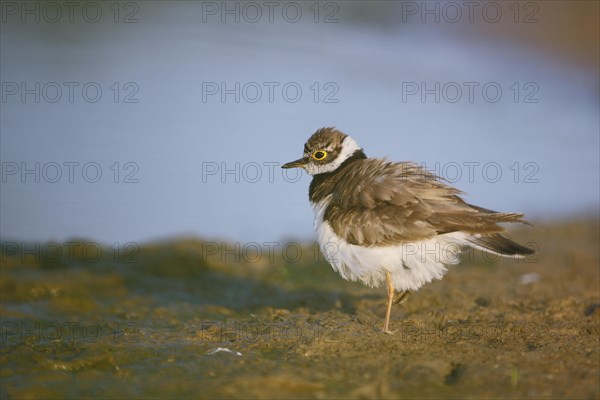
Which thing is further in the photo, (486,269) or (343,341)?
(486,269)

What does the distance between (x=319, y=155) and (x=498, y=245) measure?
2.03 m

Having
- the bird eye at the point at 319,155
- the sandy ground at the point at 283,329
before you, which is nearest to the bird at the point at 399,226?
the sandy ground at the point at 283,329

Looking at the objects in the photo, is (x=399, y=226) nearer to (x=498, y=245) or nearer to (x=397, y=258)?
(x=397, y=258)

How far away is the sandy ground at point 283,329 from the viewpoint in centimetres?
498

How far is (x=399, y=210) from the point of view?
6016 mm

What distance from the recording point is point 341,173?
22.4 ft

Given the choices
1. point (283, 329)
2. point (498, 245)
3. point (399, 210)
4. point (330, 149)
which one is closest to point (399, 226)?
point (399, 210)

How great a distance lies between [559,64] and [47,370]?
13.2 meters

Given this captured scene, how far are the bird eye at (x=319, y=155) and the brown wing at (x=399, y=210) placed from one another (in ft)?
2.42

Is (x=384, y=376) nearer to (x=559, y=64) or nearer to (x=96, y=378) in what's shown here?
(x=96, y=378)

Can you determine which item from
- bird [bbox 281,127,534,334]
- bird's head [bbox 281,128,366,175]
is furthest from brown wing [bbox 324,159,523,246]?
bird's head [bbox 281,128,366,175]

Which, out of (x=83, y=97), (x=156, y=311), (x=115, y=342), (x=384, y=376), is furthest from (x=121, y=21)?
(x=384, y=376)

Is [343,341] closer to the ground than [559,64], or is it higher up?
closer to the ground

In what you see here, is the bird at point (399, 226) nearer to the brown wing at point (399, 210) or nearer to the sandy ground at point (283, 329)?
the brown wing at point (399, 210)
